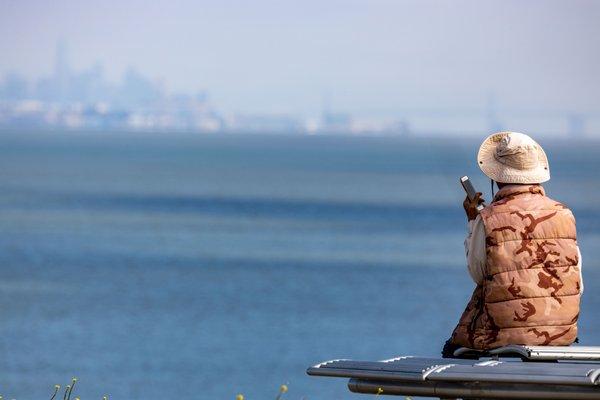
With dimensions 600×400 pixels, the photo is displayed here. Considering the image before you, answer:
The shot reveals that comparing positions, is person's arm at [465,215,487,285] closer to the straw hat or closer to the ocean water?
the straw hat

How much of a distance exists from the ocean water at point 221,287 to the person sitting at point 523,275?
768 inches

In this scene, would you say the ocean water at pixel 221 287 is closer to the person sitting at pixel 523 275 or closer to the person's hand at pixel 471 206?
the person's hand at pixel 471 206

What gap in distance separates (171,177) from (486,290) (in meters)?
139

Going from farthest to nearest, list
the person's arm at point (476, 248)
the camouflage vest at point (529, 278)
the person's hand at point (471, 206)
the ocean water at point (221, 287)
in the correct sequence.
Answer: the ocean water at point (221, 287)
the person's hand at point (471, 206)
the person's arm at point (476, 248)
the camouflage vest at point (529, 278)

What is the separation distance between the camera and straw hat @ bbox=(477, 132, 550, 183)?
19.6 feet

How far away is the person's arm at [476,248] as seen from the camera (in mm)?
5805

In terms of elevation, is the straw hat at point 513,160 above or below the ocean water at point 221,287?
below

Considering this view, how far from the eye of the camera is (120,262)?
5956 cm

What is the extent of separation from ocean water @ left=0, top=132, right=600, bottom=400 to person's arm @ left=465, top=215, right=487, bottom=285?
767 inches

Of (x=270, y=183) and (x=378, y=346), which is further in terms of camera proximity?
(x=270, y=183)

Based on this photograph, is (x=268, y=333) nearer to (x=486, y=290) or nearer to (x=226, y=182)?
(x=486, y=290)

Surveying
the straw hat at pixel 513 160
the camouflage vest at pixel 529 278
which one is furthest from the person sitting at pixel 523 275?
the straw hat at pixel 513 160

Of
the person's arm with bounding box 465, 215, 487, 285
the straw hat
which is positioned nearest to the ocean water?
the straw hat

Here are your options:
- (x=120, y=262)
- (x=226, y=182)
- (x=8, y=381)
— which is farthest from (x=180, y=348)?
(x=226, y=182)
